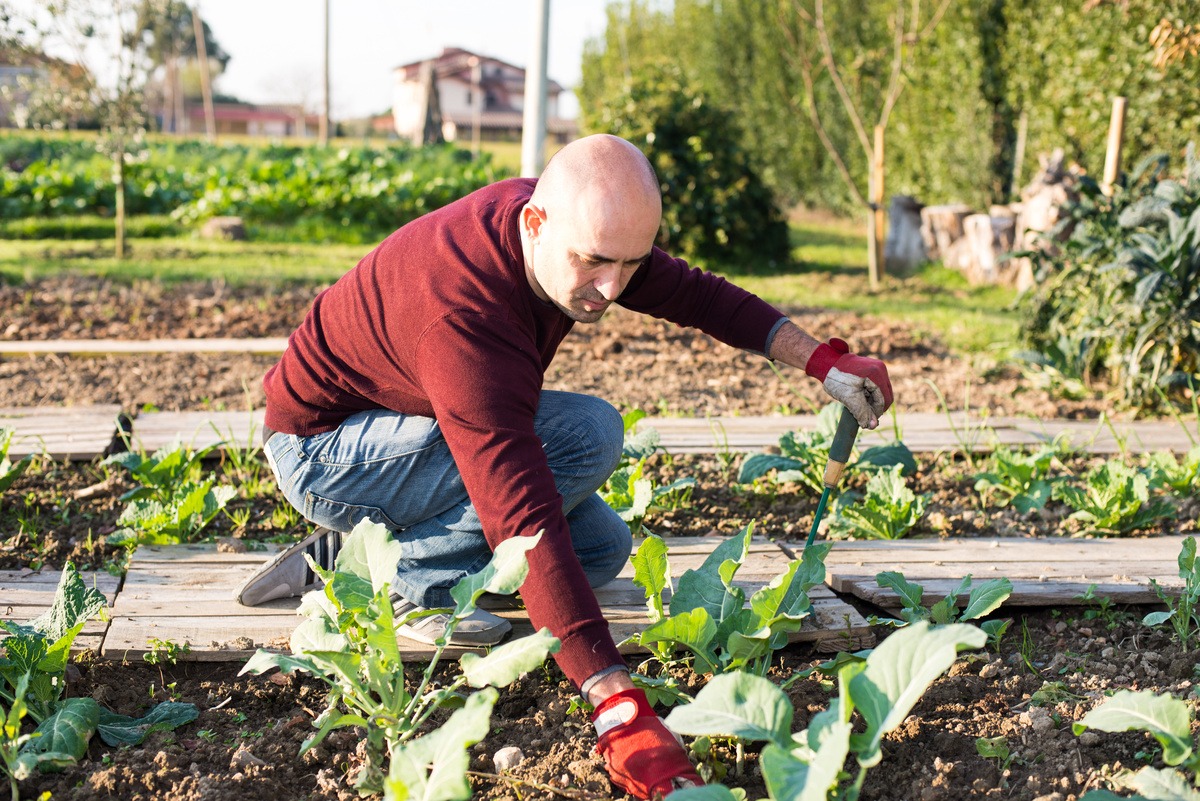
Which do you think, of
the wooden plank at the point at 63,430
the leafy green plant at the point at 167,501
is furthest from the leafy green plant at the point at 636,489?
the wooden plank at the point at 63,430

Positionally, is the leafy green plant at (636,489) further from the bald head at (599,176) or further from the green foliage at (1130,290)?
the green foliage at (1130,290)

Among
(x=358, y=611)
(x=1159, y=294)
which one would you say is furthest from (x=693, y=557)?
(x=1159, y=294)

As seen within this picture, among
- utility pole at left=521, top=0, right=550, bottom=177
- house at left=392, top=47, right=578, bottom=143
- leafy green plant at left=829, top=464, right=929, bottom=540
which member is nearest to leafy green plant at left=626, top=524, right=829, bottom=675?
leafy green plant at left=829, top=464, right=929, bottom=540

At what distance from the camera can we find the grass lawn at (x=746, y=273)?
6277 mm

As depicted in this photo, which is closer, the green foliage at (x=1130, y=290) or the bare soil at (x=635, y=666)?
the bare soil at (x=635, y=666)

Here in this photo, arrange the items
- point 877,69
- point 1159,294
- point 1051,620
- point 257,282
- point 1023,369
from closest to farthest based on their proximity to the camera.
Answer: point 1051,620 < point 1159,294 < point 1023,369 < point 257,282 < point 877,69

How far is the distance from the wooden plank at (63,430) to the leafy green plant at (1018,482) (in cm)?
290

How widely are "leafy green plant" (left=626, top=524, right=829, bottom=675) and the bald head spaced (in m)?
0.65

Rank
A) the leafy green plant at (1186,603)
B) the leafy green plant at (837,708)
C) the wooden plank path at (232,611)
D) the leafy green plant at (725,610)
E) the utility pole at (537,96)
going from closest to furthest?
the leafy green plant at (837,708), the leafy green plant at (725,610), the leafy green plant at (1186,603), the wooden plank path at (232,611), the utility pole at (537,96)

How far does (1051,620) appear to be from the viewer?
2.38 m

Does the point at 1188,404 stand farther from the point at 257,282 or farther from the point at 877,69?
the point at 877,69

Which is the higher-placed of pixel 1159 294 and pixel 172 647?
pixel 1159 294

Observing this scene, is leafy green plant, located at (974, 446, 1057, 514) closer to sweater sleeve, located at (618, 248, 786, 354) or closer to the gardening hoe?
the gardening hoe

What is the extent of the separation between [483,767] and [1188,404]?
366cm
